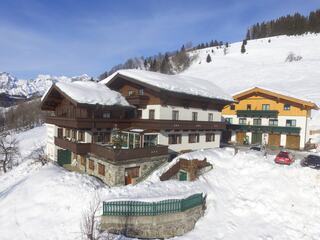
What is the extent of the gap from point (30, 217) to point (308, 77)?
7581 centimetres

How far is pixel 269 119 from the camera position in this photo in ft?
126

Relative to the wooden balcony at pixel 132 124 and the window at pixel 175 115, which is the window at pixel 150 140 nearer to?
the wooden balcony at pixel 132 124

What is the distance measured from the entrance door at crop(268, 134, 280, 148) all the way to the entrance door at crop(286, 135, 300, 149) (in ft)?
4.26

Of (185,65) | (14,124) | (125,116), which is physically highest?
(185,65)

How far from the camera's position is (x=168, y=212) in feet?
55.2

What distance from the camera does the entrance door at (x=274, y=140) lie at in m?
37.0

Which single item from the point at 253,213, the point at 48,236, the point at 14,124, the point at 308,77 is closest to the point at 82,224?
the point at 48,236

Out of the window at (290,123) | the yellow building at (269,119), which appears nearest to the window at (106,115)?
the yellow building at (269,119)

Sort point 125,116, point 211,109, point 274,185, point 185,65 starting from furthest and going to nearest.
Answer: point 185,65, point 211,109, point 125,116, point 274,185

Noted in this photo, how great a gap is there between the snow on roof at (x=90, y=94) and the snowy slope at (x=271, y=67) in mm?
32918

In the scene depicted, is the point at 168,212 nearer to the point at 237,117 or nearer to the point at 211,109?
the point at 211,109

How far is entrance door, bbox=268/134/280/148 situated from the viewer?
37.0 m

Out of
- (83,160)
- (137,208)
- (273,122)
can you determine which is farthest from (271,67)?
(137,208)

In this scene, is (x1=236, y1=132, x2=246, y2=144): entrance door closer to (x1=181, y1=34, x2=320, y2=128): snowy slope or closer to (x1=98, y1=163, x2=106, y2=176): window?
(x1=181, y1=34, x2=320, y2=128): snowy slope
